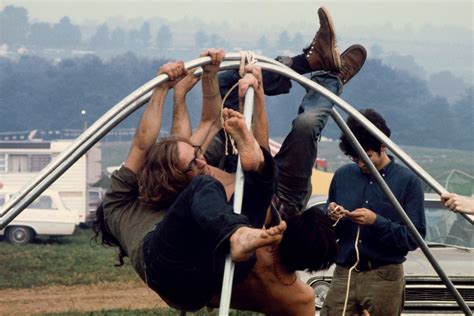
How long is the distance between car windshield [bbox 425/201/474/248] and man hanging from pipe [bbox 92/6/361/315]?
220 inches

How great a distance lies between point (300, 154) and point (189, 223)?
991 millimetres

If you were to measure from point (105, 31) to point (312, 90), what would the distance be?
11892 centimetres

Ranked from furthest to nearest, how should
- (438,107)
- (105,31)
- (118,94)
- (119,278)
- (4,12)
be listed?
(105,31) < (4,12) < (438,107) < (118,94) < (119,278)

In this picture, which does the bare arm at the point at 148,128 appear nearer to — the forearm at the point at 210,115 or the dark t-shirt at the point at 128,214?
the dark t-shirt at the point at 128,214

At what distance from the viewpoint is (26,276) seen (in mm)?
22484

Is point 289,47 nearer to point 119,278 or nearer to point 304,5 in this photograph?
point 304,5

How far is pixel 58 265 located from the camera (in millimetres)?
24062

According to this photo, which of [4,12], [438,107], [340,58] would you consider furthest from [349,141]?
[4,12]

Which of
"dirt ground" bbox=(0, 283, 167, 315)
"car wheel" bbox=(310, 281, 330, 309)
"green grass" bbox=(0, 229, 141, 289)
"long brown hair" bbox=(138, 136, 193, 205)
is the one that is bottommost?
"green grass" bbox=(0, 229, 141, 289)

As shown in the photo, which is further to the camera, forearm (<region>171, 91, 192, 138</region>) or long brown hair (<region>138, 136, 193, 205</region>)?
forearm (<region>171, 91, 192, 138</region>)

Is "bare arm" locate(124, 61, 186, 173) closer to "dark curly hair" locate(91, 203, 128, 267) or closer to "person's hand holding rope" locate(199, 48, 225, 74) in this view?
"person's hand holding rope" locate(199, 48, 225, 74)

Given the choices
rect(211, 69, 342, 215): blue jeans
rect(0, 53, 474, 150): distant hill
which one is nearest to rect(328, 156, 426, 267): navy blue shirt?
rect(211, 69, 342, 215): blue jeans

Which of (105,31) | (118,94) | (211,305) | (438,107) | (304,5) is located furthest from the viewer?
(304,5)

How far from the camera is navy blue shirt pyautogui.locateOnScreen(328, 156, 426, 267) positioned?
955 centimetres
